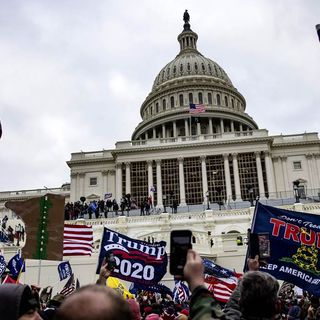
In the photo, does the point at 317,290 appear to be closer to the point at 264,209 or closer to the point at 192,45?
the point at 264,209

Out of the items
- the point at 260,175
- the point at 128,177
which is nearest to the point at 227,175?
the point at 260,175

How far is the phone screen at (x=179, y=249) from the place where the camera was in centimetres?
275

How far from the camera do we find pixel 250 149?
62.0 meters

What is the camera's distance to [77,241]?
1702cm

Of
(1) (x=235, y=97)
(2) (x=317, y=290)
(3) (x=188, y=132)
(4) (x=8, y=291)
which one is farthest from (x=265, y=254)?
(1) (x=235, y=97)

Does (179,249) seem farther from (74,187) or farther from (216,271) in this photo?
(74,187)

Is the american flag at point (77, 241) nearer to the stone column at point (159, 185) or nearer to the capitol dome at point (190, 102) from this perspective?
the stone column at point (159, 185)

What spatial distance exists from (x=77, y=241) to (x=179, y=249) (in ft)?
48.3

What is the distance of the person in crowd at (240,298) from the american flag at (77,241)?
1347cm

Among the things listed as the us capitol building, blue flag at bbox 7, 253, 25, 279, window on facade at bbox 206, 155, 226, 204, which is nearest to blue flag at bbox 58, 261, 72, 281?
blue flag at bbox 7, 253, 25, 279

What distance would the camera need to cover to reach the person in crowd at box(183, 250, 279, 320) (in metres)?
2.59

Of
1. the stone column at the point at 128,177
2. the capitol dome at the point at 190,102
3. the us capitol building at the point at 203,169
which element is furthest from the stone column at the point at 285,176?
the stone column at the point at 128,177

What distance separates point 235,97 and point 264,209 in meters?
84.4

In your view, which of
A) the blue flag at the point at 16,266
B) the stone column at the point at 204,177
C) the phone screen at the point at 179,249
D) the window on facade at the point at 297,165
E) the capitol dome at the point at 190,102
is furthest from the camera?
the capitol dome at the point at 190,102
